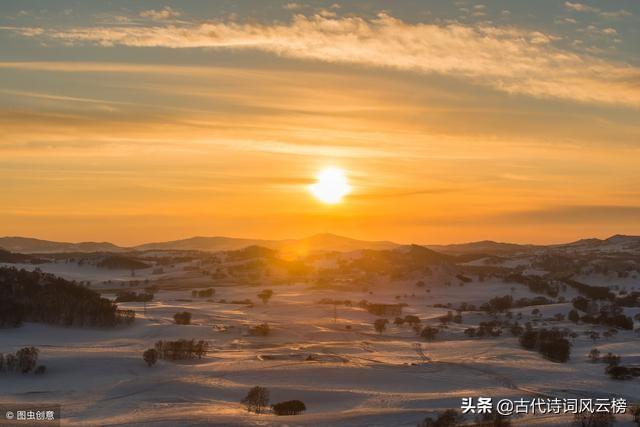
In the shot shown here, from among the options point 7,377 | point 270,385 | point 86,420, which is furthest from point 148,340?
point 86,420

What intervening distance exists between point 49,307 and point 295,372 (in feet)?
94.9

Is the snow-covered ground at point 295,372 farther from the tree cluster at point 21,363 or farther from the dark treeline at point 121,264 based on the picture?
the dark treeline at point 121,264

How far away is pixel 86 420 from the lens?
2461 cm

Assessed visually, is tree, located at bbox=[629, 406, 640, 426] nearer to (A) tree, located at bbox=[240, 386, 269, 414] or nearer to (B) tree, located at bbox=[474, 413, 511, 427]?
(B) tree, located at bbox=[474, 413, 511, 427]

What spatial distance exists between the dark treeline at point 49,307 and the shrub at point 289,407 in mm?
30704

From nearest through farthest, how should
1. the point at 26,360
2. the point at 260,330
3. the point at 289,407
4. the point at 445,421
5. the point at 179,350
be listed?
1. the point at 445,421
2. the point at 289,407
3. the point at 26,360
4. the point at 179,350
5. the point at 260,330

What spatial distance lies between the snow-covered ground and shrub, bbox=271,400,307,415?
566 millimetres

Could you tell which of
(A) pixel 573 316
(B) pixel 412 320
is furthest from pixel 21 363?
(A) pixel 573 316

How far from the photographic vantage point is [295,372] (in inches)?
1399

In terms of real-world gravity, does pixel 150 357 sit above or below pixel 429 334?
above

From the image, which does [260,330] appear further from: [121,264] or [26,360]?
[121,264]

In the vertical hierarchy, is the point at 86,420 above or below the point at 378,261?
below

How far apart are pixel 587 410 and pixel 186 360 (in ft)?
75.9

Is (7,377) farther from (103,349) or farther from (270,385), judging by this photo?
(270,385)
